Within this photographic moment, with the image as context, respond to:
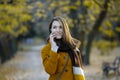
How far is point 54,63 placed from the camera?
611cm

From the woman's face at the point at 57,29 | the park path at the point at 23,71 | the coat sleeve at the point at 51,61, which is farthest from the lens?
the park path at the point at 23,71

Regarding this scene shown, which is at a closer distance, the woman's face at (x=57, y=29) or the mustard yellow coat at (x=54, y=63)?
the mustard yellow coat at (x=54, y=63)

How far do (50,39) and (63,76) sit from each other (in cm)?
63

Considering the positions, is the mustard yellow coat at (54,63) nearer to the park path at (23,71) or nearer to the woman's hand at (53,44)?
the woman's hand at (53,44)

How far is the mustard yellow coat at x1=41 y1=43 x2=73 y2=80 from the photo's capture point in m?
6.11

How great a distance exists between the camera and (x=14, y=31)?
35.9m

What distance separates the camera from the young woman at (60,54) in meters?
6.13

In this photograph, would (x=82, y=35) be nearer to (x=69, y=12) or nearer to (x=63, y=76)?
(x=69, y=12)

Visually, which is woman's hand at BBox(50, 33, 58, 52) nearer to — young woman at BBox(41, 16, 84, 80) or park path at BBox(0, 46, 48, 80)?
young woman at BBox(41, 16, 84, 80)

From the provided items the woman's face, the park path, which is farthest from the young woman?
the park path

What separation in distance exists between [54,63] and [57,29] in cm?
57

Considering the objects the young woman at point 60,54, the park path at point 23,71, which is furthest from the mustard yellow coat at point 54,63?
the park path at point 23,71

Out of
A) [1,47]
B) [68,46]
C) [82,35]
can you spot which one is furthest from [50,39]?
[1,47]

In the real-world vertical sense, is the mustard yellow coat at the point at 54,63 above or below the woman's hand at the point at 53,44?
below
